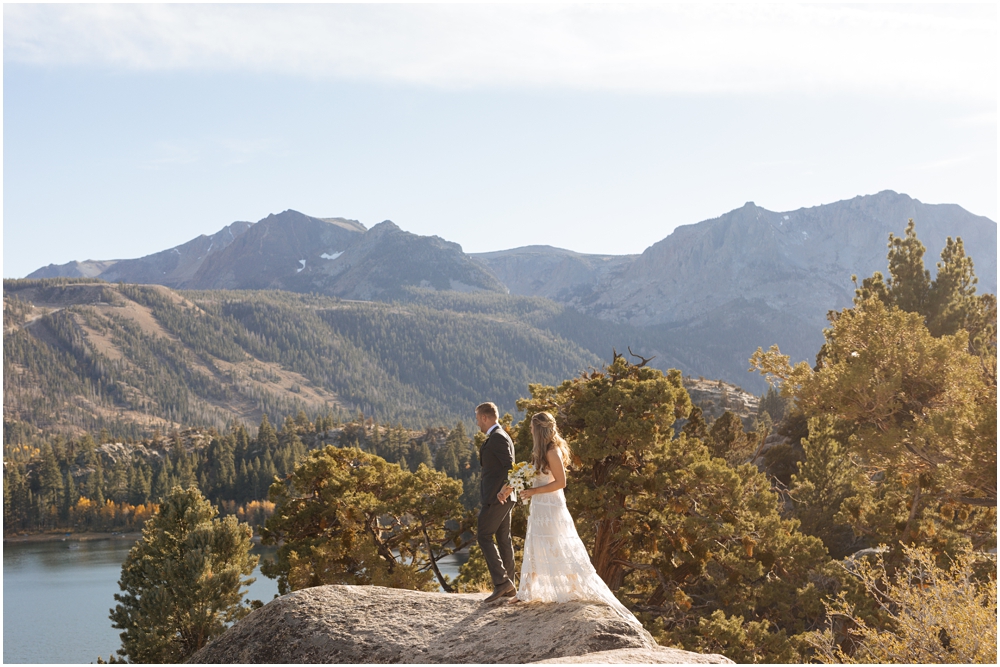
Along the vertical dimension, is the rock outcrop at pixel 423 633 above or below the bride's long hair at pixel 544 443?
below

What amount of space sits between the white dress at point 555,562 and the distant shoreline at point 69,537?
440ft

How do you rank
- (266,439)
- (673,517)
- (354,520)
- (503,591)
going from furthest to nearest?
(266,439) < (354,520) < (673,517) < (503,591)

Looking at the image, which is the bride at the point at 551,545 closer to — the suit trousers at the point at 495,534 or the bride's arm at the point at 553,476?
the bride's arm at the point at 553,476

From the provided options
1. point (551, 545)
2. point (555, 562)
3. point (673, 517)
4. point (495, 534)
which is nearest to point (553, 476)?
point (551, 545)

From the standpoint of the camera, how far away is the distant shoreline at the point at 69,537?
129 m

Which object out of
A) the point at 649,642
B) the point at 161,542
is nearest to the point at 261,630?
the point at 649,642

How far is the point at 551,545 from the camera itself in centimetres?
920

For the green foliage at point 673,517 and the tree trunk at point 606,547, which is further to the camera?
the tree trunk at point 606,547

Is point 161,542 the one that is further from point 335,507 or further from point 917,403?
point 917,403

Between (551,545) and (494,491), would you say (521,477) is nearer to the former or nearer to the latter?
(494,491)

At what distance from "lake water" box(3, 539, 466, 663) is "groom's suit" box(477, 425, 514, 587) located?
56333mm

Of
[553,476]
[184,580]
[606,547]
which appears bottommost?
[184,580]

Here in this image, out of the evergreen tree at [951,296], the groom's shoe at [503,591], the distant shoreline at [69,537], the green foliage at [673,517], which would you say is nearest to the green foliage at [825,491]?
the evergreen tree at [951,296]

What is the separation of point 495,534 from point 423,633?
1.36 metres
